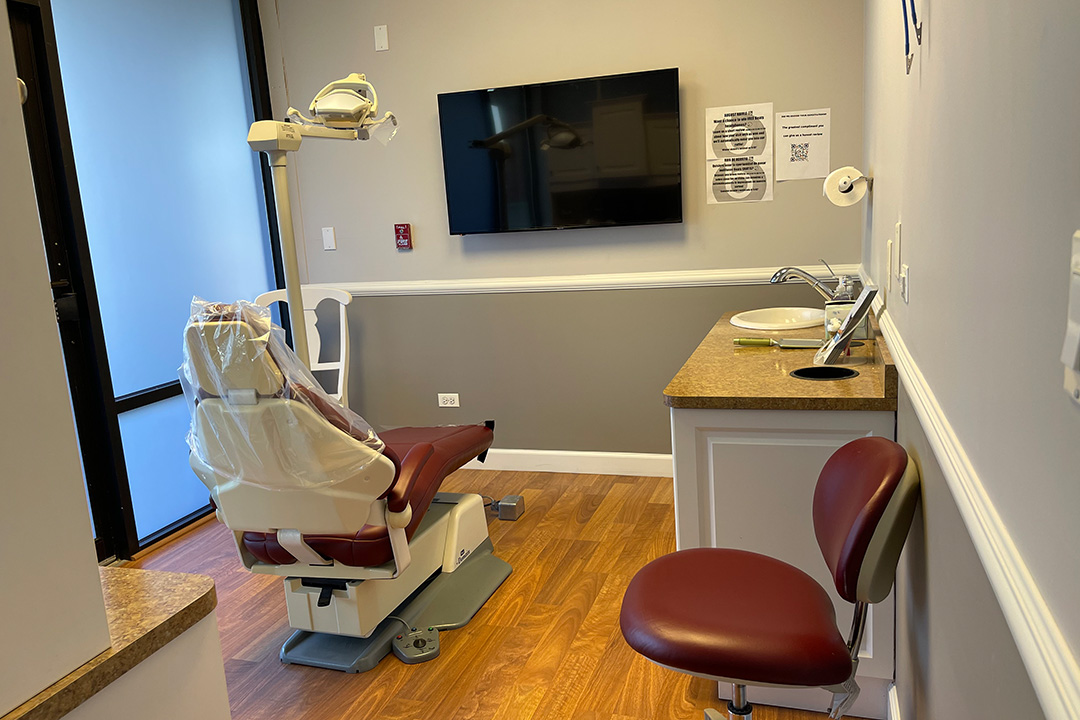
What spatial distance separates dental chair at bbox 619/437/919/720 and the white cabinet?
1.07ft

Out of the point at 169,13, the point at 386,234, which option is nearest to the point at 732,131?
the point at 386,234

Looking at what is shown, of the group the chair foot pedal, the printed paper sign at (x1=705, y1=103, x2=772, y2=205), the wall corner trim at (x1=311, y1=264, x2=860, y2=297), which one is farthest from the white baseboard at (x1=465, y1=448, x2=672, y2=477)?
the printed paper sign at (x1=705, y1=103, x2=772, y2=205)

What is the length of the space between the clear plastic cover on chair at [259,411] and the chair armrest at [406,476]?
0.56 feet

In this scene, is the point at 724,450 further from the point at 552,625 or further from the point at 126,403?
the point at 126,403

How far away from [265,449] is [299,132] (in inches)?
43.3

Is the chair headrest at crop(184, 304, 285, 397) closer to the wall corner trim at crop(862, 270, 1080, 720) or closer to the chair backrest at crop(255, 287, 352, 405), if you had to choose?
the wall corner trim at crop(862, 270, 1080, 720)

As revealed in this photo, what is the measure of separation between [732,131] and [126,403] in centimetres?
284

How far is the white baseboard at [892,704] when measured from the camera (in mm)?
1904

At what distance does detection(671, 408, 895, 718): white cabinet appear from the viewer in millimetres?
1983

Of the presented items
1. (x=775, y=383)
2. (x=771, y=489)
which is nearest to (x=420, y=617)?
(x=771, y=489)

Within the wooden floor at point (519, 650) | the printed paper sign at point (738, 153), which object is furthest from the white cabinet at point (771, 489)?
the printed paper sign at point (738, 153)

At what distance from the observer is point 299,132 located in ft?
8.63

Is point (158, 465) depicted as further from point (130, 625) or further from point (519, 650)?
point (130, 625)

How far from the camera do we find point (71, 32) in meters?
3.17
